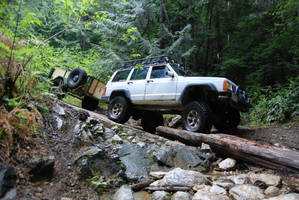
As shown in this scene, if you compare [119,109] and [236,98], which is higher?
[236,98]

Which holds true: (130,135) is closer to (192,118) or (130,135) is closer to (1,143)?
(192,118)

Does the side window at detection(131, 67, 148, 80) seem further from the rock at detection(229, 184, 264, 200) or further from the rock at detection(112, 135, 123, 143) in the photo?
the rock at detection(229, 184, 264, 200)

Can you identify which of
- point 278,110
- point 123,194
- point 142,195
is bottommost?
point 142,195

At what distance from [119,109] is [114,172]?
13.0 feet

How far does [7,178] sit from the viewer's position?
7.49ft

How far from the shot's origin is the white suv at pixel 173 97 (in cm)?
537

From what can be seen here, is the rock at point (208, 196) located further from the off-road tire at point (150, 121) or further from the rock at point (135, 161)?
the off-road tire at point (150, 121)

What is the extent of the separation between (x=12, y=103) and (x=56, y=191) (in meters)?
1.42

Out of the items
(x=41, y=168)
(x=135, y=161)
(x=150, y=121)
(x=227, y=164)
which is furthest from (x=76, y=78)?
(x=227, y=164)

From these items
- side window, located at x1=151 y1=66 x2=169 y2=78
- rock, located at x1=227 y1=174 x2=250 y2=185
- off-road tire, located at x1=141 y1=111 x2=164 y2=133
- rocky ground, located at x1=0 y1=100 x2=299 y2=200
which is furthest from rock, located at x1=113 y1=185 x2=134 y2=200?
off-road tire, located at x1=141 y1=111 x2=164 y2=133

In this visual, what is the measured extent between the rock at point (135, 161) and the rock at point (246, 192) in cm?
153

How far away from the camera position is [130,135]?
5.43 m

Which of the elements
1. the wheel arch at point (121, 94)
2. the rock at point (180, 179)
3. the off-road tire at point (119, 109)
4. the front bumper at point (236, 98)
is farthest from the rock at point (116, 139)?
the front bumper at point (236, 98)

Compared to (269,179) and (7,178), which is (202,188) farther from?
(7,178)
